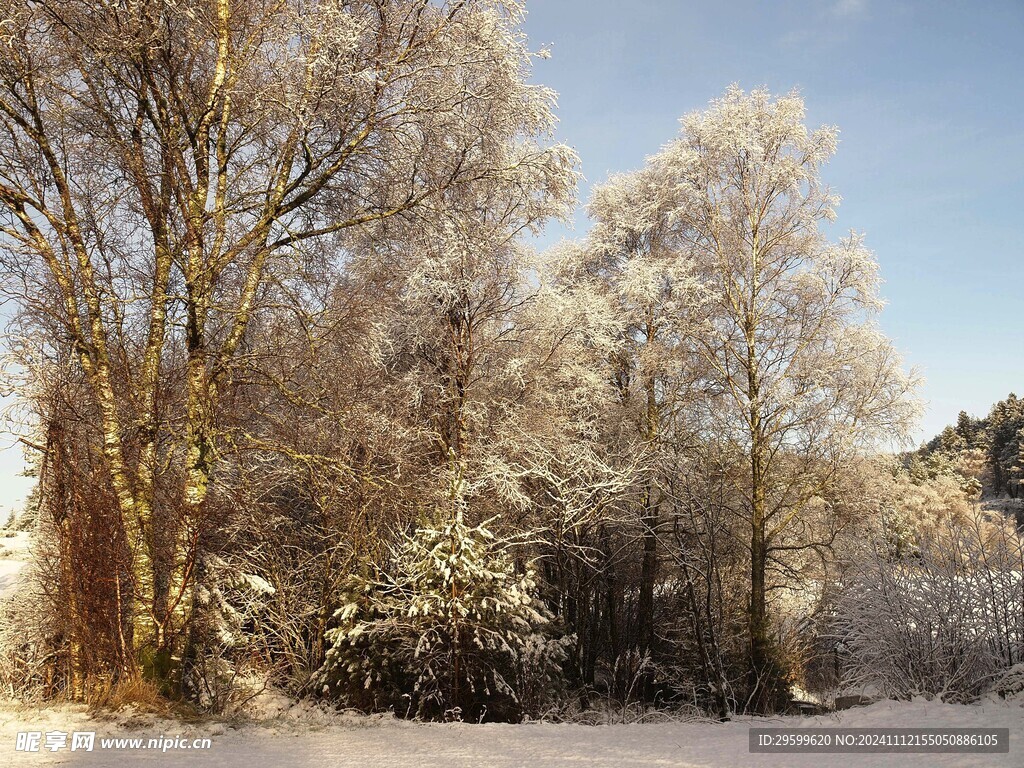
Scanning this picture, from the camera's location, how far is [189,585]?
6500 millimetres

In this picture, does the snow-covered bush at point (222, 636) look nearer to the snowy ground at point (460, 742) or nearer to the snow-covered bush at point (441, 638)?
the snowy ground at point (460, 742)

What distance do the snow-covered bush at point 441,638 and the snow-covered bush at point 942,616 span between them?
12.3 ft

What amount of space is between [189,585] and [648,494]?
24.2 ft

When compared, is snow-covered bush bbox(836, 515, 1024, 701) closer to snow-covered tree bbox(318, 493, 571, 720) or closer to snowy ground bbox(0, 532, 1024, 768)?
snowy ground bbox(0, 532, 1024, 768)

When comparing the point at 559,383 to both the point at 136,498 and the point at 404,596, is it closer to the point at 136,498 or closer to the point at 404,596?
the point at 404,596

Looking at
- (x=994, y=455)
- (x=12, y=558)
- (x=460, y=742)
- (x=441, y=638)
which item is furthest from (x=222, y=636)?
(x=994, y=455)

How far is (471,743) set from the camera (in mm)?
5094

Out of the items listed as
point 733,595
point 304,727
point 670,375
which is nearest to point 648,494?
point 670,375

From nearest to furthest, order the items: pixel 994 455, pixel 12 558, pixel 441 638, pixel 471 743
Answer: pixel 471 743 < pixel 441 638 < pixel 12 558 < pixel 994 455

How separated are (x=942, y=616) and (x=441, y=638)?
5379mm

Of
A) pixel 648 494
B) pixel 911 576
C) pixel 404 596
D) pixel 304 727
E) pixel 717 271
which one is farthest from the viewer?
pixel 717 271

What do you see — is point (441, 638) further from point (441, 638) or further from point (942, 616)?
point (942, 616)

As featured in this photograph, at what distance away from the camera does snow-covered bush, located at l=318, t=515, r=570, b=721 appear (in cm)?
737

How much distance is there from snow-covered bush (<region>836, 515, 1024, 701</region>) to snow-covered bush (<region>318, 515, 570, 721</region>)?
3757mm
